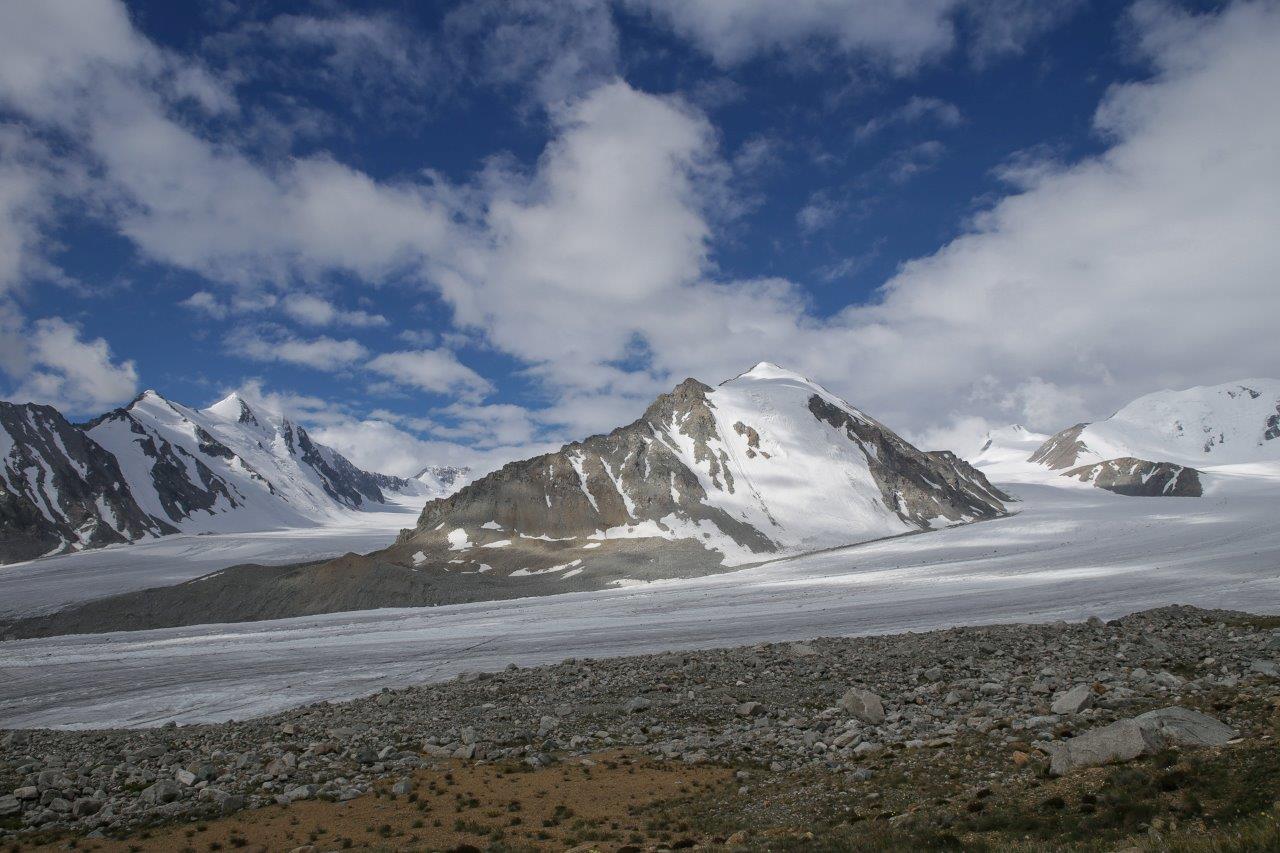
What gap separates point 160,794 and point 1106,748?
20.8 meters

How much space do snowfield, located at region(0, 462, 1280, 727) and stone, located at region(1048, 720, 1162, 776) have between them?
34581mm

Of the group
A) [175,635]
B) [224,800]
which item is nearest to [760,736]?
[224,800]

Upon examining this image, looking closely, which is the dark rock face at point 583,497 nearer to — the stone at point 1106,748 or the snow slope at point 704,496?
the snow slope at point 704,496

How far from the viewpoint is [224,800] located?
16.8 m

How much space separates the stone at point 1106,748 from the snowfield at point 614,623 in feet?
113

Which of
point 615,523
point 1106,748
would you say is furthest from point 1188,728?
point 615,523

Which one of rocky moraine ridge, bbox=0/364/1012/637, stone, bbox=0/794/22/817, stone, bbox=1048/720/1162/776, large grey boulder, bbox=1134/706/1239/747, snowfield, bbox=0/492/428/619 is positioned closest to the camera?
stone, bbox=1048/720/1162/776

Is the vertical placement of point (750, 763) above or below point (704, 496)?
below

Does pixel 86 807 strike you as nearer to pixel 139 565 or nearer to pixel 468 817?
pixel 468 817

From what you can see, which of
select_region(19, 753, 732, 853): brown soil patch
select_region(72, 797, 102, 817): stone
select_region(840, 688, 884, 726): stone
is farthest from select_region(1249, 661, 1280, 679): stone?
select_region(72, 797, 102, 817): stone

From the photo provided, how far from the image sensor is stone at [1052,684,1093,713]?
17.8 metres

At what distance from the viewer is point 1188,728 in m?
13.5

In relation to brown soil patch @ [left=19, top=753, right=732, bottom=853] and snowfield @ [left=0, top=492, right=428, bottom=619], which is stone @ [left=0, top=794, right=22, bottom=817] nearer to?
brown soil patch @ [left=19, top=753, right=732, bottom=853]

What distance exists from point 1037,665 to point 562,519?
13224 centimetres
